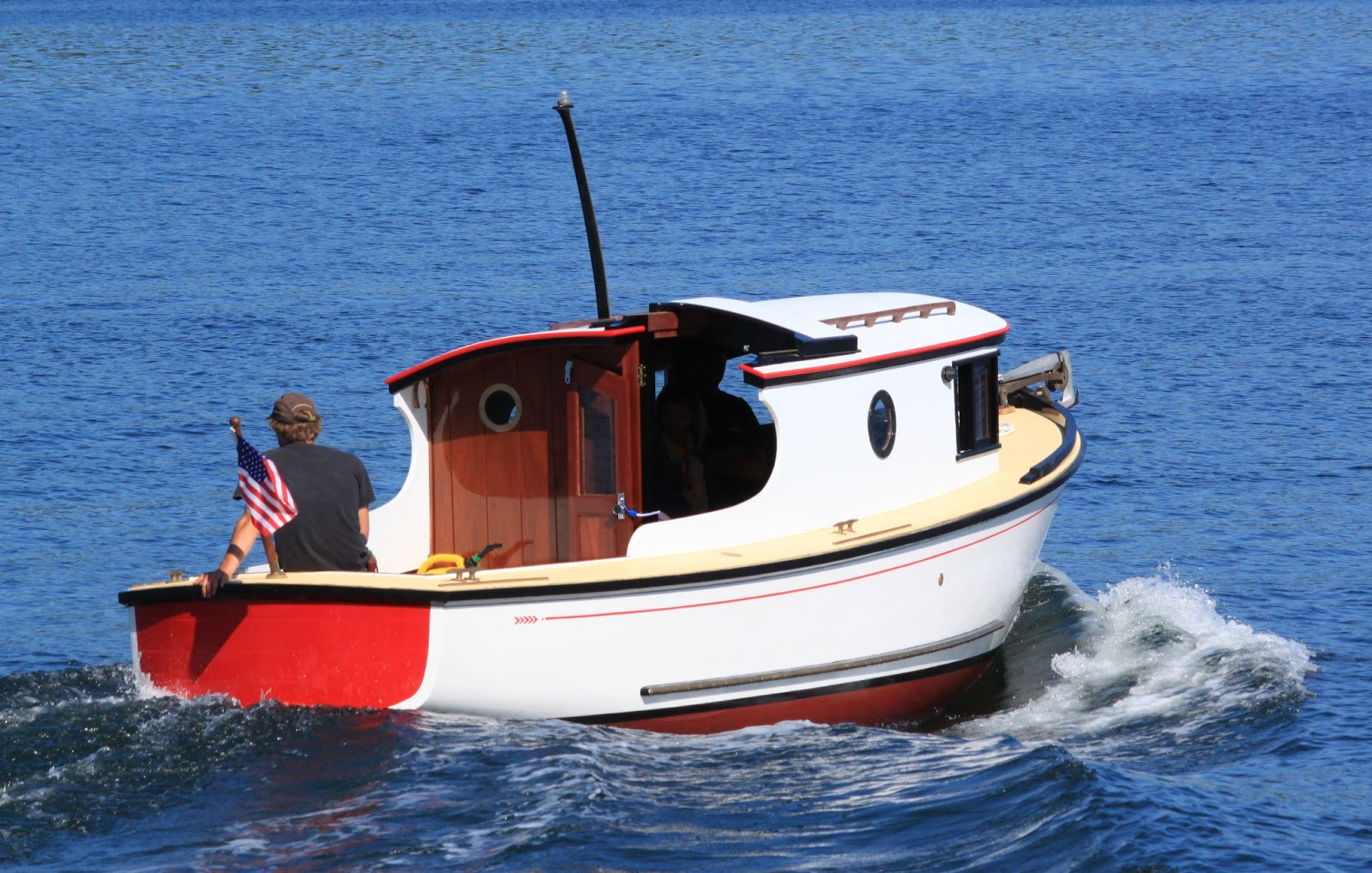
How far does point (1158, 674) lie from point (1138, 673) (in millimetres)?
153

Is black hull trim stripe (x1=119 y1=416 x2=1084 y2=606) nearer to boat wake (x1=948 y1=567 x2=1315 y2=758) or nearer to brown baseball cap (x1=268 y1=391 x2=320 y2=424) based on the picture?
brown baseball cap (x1=268 y1=391 x2=320 y2=424)

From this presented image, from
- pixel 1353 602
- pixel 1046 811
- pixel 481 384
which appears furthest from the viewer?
pixel 1353 602

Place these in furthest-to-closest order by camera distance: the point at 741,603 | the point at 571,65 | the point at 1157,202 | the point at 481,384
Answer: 1. the point at 571,65
2. the point at 1157,202
3. the point at 481,384
4. the point at 741,603

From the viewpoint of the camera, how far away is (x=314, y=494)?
34.3 ft

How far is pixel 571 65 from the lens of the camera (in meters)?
57.5

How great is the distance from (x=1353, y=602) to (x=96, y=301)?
2000 centimetres

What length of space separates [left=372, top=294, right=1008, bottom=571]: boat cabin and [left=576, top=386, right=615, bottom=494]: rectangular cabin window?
0.04 ft

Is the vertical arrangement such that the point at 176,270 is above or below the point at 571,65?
below

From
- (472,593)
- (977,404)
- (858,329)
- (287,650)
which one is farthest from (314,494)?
(977,404)

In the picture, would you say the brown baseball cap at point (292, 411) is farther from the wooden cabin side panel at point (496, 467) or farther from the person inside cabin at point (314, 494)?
the wooden cabin side panel at point (496, 467)

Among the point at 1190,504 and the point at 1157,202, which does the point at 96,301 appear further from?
the point at 1157,202

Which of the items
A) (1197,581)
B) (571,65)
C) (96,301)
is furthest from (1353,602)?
(571,65)

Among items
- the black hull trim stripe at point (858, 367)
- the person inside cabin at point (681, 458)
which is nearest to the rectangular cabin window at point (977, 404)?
the black hull trim stripe at point (858, 367)

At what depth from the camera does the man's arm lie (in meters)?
9.89
